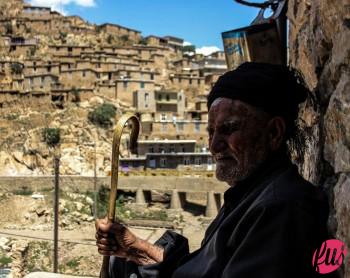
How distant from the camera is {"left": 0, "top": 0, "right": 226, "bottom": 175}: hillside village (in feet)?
116

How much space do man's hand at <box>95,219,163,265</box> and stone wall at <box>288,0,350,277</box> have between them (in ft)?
2.84

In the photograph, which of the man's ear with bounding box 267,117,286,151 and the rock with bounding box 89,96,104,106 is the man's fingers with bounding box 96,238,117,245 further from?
the rock with bounding box 89,96,104,106

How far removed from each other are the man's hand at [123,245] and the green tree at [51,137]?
115 ft

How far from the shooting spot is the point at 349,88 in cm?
139

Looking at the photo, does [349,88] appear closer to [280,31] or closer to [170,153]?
[280,31]

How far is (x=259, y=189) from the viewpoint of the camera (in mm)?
1608

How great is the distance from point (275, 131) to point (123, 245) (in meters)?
1.00

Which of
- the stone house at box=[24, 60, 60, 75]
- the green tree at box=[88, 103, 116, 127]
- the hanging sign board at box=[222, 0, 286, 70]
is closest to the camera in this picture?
the hanging sign board at box=[222, 0, 286, 70]

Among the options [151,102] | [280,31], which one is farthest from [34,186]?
[280,31]

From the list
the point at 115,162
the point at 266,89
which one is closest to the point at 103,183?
the point at 115,162

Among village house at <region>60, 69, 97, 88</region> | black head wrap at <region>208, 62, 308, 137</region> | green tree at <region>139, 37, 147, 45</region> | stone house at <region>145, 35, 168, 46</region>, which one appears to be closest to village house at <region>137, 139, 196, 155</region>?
village house at <region>60, 69, 97, 88</region>

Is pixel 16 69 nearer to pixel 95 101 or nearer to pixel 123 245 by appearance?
pixel 95 101

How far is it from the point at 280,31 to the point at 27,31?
58140 mm

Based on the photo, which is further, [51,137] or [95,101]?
[95,101]
